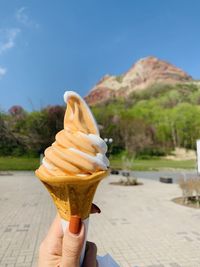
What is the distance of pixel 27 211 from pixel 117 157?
124 feet

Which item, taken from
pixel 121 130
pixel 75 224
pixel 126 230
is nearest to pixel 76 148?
pixel 75 224

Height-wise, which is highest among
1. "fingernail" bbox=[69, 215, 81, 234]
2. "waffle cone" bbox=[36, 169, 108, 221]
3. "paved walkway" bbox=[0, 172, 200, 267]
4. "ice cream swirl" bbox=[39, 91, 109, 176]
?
"ice cream swirl" bbox=[39, 91, 109, 176]

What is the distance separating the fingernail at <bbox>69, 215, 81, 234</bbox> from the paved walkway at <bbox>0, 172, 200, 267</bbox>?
10.4 ft

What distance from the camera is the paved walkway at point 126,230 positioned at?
5.46 m

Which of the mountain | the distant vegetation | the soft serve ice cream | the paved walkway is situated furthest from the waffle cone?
the mountain

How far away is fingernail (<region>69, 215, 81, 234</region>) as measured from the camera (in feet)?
7.78

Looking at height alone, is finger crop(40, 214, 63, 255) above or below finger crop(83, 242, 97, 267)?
above

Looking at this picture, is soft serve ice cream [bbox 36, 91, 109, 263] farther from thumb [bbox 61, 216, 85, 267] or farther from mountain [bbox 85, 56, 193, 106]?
mountain [bbox 85, 56, 193, 106]

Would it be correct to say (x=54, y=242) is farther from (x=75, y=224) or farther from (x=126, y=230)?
(x=126, y=230)

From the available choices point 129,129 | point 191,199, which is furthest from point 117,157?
point 191,199

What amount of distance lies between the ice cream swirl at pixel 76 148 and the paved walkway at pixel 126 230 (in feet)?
10.9

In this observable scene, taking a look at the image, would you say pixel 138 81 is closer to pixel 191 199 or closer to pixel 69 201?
pixel 191 199

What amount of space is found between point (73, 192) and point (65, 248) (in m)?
0.45

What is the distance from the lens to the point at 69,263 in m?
2.32
